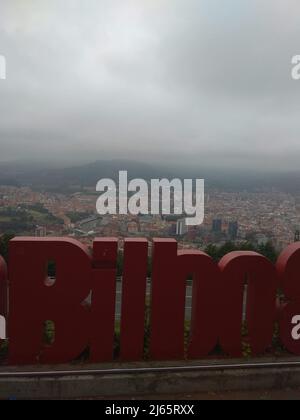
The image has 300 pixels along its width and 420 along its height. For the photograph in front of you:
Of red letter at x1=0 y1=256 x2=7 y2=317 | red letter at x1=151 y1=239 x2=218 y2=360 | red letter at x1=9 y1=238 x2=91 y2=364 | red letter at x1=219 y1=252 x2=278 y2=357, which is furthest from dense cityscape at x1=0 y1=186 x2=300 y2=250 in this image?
red letter at x1=0 y1=256 x2=7 y2=317

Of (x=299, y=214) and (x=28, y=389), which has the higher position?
(x=299, y=214)

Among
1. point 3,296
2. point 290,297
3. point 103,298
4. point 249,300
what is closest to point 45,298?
Answer: point 3,296

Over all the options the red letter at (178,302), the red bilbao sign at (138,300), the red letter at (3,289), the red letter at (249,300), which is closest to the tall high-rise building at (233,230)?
the red bilbao sign at (138,300)

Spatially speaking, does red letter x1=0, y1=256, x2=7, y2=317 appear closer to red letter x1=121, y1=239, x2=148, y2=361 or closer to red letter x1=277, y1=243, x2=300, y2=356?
red letter x1=121, y1=239, x2=148, y2=361

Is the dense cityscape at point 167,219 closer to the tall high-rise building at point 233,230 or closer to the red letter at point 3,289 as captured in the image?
the tall high-rise building at point 233,230
